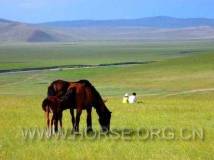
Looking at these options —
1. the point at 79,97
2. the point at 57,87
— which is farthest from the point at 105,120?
the point at 57,87

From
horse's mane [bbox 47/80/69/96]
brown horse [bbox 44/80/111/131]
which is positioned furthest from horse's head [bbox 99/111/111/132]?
horse's mane [bbox 47/80/69/96]

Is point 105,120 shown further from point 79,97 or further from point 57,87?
point 57,87

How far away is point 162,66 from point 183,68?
6335 millimetres

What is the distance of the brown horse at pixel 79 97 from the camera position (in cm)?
1697

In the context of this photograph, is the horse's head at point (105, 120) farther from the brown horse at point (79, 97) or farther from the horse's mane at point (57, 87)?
the horse's mane at point (57, 87)

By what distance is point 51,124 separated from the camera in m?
16.9

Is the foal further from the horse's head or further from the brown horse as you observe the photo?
the horse's head

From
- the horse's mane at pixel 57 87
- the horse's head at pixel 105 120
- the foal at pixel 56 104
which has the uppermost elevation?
the horse's mane at pixel 57 87

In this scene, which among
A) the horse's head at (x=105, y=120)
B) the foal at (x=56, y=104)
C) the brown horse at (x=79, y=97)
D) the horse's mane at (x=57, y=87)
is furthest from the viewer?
the horse's head at (x=105, y=120)

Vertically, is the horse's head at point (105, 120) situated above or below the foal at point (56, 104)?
below

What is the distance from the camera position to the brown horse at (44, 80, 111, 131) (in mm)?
16969

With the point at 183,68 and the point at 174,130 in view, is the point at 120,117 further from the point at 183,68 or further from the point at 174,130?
the point at 183,68

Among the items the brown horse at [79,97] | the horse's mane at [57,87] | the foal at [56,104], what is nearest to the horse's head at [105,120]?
the brown horse at [79,97]

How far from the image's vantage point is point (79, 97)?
17.0 meters
